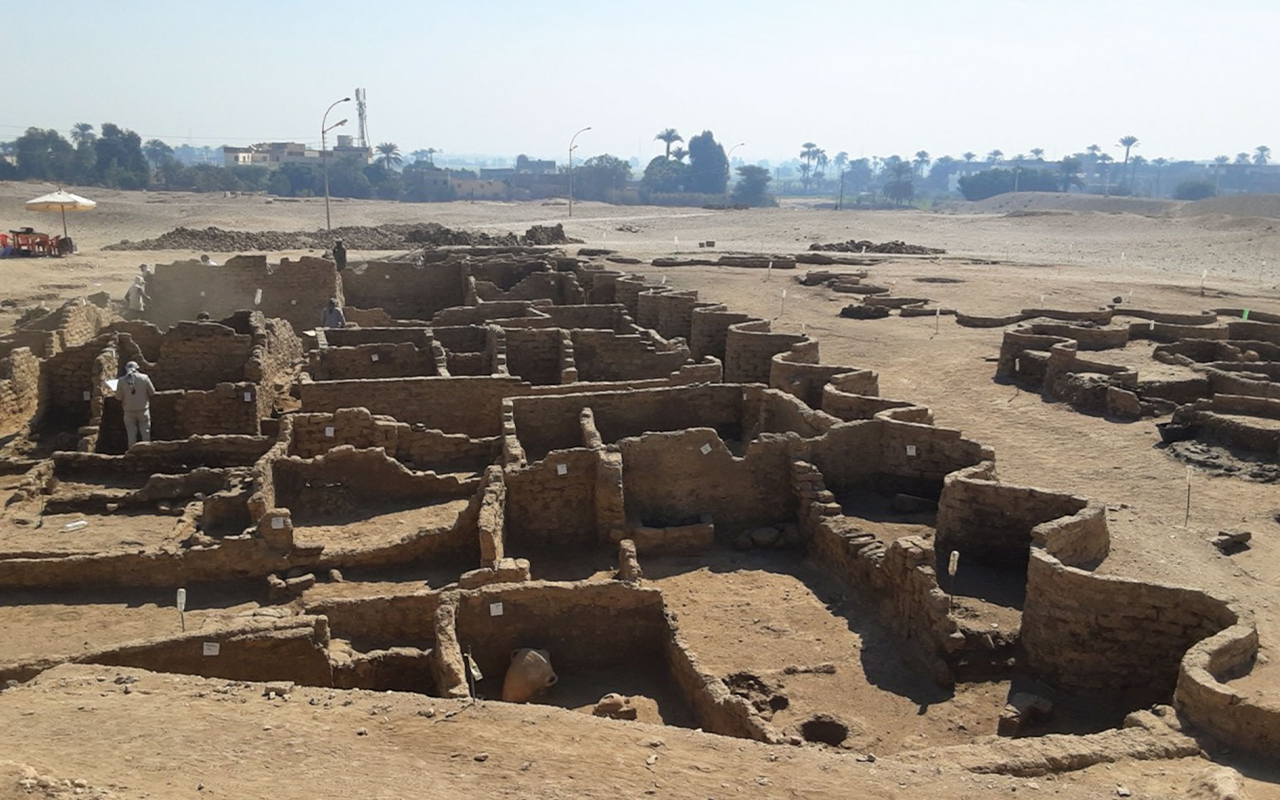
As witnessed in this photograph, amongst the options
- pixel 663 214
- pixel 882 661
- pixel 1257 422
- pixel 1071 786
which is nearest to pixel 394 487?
pixel 882 661

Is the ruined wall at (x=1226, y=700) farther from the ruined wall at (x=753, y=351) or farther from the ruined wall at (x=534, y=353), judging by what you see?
the ruined wall at (x=534, y=353)

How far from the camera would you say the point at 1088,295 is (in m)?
36.5

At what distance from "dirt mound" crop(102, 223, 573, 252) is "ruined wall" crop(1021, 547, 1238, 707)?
40.5 metres

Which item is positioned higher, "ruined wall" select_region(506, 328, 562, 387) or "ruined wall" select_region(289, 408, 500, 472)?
"ruined wall" select_region(506, 328, 562, 387)

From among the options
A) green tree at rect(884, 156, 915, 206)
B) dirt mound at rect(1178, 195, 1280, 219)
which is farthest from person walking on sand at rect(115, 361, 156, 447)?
green tree at rect(884, 156, 915, 206)

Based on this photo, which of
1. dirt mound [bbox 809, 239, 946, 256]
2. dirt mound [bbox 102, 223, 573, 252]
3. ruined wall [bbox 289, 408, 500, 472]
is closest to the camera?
ruined wall [bbox 289, 408, 500, 472]

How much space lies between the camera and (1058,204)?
122688mm

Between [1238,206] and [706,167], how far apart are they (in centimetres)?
7008

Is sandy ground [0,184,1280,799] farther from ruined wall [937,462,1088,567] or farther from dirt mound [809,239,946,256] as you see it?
dirt mound [809,239,946,256]

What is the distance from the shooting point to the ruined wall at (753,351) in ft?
67.7

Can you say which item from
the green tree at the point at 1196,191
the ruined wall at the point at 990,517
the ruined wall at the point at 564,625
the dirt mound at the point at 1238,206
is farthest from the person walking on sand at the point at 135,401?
the green tree at the point at 1196,191

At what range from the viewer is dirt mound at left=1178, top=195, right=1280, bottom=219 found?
9138 centimetres

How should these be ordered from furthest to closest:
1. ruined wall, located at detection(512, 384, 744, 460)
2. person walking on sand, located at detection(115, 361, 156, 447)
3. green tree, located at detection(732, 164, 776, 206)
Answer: green tree, located at detection(732, 164, 776, 206)
person walking on sand, located at detection(115, 361, 156, 447)
ruined wall, located at detection(512, 384, 744, 460)

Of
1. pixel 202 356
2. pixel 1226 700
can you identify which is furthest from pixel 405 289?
pixel 1226 700
